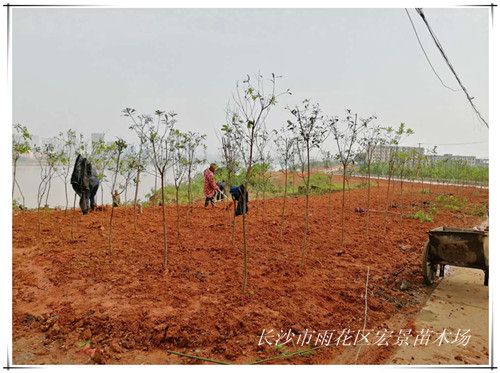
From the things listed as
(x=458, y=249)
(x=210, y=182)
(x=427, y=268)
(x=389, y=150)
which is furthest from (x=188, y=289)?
(x=389, y=150)

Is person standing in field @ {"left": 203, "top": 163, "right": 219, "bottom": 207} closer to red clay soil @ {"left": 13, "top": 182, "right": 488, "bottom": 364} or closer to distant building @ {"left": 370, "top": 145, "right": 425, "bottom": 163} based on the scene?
red clay soil @ {"left": 13, "top": 182, "right": 488, "bottom": 364}

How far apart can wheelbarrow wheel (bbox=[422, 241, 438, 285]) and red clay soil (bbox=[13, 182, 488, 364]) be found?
0.69 feet

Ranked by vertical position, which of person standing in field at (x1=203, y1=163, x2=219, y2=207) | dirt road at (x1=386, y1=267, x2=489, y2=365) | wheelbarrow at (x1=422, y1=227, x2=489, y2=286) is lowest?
dirt road at (x1=386, y1=267, x2=489, y2=365)

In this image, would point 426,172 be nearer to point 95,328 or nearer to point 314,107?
point 314,107

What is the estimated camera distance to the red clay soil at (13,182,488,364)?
142 inches

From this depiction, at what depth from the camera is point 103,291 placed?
4.61m

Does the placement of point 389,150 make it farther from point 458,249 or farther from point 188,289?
point 188,289

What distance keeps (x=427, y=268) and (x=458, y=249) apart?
→ 0.58 meters

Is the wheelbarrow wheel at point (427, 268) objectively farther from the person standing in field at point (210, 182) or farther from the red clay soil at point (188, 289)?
the person standing in field at point (210, 182)

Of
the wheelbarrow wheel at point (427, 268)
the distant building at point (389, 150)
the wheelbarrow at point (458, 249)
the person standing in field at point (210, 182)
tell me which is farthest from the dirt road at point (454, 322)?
the person standing in field at point (210, 182)

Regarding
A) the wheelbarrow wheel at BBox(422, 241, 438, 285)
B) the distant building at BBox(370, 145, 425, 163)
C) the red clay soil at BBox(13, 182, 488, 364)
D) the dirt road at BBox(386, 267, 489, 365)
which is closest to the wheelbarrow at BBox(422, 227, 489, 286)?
the wheelbarrow wheel at BBox(422, 241, 438, 285)

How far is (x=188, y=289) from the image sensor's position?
183 inches
